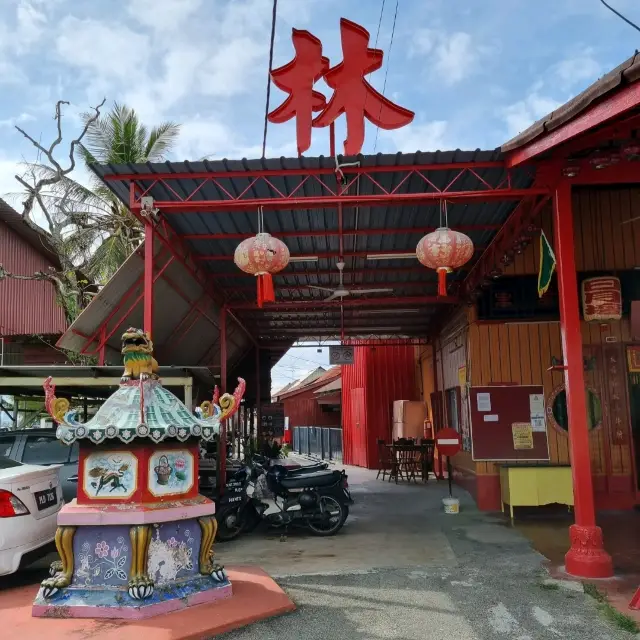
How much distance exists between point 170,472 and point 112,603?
1.05 meters

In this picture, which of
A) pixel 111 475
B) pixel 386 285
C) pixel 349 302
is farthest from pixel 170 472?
pixel 386 285

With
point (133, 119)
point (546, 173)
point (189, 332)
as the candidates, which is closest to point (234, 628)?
point (546, 173)

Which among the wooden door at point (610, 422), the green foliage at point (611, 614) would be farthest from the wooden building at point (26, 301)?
the green foliage at point (611, 614)

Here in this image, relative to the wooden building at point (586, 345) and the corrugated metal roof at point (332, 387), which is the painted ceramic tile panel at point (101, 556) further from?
the corrugated metal roof at point (332, 387)

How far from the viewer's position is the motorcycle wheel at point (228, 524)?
7.73m

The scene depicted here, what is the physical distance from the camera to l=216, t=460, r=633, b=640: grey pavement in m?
4.38

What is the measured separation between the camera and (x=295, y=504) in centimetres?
810

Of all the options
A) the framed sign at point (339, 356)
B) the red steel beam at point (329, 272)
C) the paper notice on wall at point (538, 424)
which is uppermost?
the red steel beam at point (329, 272)

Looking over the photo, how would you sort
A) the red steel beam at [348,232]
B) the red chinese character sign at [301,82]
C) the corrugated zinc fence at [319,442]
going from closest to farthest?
the red chinese character sign at [301,82] → the red steel beam at [348,232] → the corrugated zinc fence at [319,442]

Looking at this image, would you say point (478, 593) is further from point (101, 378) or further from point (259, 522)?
point (101, 378)

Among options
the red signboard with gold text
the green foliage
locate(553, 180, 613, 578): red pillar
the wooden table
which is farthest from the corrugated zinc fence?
the green foliage

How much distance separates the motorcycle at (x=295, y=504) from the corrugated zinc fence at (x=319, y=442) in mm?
12882

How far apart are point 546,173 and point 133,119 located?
43.1 feet

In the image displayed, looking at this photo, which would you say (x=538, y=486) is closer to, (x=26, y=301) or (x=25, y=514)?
(x=25, y=514)
